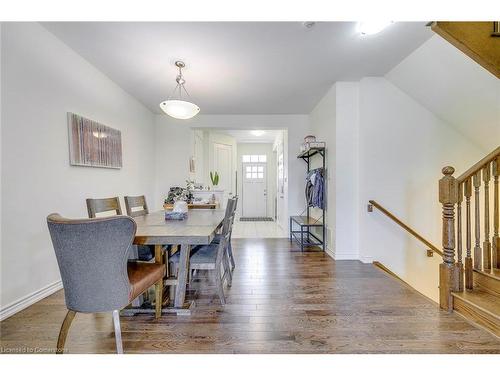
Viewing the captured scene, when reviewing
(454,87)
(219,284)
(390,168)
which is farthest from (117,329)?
(454,87)

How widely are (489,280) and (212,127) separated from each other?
4347mm

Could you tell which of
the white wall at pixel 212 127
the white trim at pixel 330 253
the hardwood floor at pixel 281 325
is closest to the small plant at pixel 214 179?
the white wall at pixel 212 127

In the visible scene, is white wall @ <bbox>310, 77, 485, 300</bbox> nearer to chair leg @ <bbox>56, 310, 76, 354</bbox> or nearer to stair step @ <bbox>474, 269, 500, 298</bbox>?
stair step @ <bbox>474, 269, 500, 298</bbox>

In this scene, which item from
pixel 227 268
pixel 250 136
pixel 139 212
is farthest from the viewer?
pixel 250 136

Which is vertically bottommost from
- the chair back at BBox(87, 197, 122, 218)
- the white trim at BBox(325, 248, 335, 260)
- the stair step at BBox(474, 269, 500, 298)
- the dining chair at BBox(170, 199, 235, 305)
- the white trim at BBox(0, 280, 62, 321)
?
the white trim at BBox(325, 248, 335, 260)

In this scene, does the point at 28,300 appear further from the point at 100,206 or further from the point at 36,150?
the point at 36,150

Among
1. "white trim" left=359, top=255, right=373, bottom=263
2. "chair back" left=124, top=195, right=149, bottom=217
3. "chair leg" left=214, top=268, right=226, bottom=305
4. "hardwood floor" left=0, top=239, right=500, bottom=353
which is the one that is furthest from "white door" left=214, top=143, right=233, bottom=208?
"chair leg" left=214, top=268, right=226, bottom=305

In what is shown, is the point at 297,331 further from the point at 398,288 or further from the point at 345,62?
the point at 345,62

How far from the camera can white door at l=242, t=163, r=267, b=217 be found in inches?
313

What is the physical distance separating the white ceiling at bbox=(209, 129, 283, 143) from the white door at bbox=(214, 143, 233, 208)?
0.40 meters

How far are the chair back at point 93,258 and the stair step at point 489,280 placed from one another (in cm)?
262

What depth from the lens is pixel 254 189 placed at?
26.2 feet

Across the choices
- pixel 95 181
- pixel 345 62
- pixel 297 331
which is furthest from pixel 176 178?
pixel 297 331
